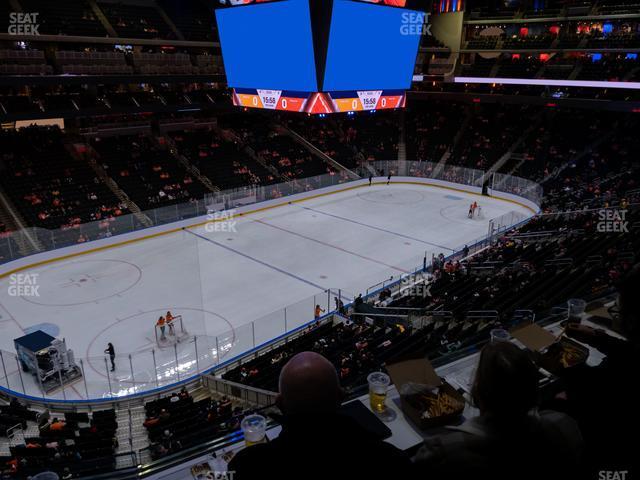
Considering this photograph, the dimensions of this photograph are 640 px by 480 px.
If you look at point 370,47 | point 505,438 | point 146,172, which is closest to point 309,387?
point 505,438

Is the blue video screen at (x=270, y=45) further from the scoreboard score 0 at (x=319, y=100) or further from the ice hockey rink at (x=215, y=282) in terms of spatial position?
the ice hockey rink at (x=215, y=282)

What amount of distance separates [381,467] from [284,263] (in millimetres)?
18655

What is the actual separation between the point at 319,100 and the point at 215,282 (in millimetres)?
8483

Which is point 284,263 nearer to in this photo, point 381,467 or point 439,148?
point 381,467

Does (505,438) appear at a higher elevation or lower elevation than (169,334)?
higher

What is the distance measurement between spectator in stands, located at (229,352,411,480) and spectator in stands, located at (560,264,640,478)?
119cm

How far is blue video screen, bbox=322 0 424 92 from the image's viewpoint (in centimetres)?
1873

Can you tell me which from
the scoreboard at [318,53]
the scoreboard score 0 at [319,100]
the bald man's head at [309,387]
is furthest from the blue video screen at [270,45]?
the bald man's head at [309,387]

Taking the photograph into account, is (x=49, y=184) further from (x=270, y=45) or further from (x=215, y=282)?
(x=270, y=45)

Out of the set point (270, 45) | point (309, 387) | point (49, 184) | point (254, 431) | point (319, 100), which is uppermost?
point (270, 45)

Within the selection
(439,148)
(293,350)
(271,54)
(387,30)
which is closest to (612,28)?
(439,148)

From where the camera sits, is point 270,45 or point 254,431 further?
point 270,45

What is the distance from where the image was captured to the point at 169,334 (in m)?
13.9

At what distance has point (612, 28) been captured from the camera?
37.2 metres
